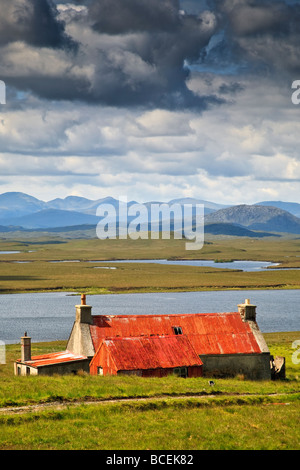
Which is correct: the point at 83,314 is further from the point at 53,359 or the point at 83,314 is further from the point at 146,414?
the point at 146,414

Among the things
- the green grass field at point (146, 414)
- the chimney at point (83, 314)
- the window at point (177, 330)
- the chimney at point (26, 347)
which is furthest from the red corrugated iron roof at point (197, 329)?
the chimney at point (26, 347)

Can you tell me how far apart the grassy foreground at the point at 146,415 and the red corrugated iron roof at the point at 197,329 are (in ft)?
21.2

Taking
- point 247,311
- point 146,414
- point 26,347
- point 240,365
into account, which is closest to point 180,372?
point 240,365

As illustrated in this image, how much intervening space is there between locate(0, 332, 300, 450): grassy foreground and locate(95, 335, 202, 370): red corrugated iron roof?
2.69 m

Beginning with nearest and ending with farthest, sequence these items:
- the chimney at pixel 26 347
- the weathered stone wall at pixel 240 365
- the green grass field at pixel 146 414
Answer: the green grass field at pixel 146 414, the chimney at pixel 26 347, the weathered stone wall at pixel 240 365

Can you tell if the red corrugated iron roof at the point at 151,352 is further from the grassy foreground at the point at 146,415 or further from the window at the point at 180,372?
the grassy foreground at the point at 146,415

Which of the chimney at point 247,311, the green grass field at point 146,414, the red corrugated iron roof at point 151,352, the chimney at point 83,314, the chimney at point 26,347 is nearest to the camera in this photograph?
the green grass field at point 146,414

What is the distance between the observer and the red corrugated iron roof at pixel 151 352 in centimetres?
4222

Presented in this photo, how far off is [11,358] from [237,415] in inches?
1458

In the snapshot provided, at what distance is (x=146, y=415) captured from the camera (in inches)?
1160

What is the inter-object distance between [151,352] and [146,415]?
13991mm

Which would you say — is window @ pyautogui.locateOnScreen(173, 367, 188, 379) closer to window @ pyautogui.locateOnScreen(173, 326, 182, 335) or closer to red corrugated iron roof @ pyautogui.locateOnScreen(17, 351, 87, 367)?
window @ pyautogui.locateOnScreen(173, 326, 182, 335)

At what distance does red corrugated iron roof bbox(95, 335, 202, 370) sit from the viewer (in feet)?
139
